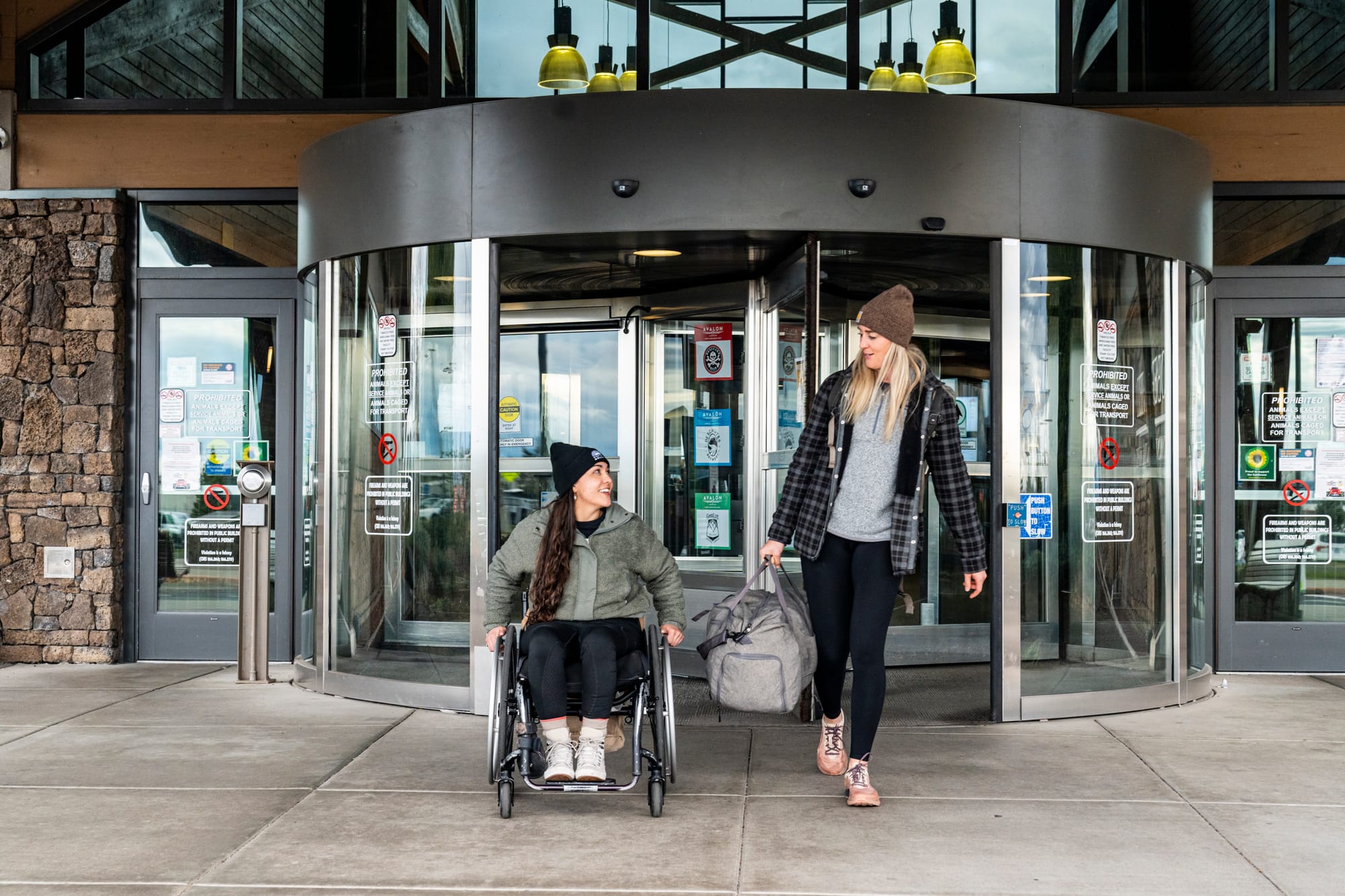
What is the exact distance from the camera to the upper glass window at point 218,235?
7.51 m

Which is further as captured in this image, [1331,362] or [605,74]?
[1331,362]

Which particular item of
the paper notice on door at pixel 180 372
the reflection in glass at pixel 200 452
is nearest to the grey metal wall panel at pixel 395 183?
the reflection in glass at pixel 200 452

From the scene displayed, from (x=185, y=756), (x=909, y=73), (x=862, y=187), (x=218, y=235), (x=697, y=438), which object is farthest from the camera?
(x=697, y=438)

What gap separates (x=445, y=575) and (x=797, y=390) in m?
2.44

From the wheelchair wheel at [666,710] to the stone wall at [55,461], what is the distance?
4303 mm

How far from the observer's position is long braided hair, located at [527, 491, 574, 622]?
432cm

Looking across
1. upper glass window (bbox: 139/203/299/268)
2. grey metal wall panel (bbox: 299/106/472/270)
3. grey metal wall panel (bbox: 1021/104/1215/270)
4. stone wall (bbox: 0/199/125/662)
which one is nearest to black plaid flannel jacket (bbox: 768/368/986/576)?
grey metal wall panel (bbox: 1021/104/1215/270)

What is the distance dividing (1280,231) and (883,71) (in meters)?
2.43

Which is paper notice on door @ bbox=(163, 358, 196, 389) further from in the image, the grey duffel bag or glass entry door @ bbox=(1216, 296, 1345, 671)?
glass entry door @ bbox=(1216, 296, 1345, 671)

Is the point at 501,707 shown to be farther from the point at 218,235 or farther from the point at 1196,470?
the point at 218,235

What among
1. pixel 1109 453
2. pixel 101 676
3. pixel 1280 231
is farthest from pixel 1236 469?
pixel 101 676

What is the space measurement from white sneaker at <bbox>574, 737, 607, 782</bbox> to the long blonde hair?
135cm

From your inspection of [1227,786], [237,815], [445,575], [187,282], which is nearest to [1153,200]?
[1227,786]

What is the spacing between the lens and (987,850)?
3.74 metres
